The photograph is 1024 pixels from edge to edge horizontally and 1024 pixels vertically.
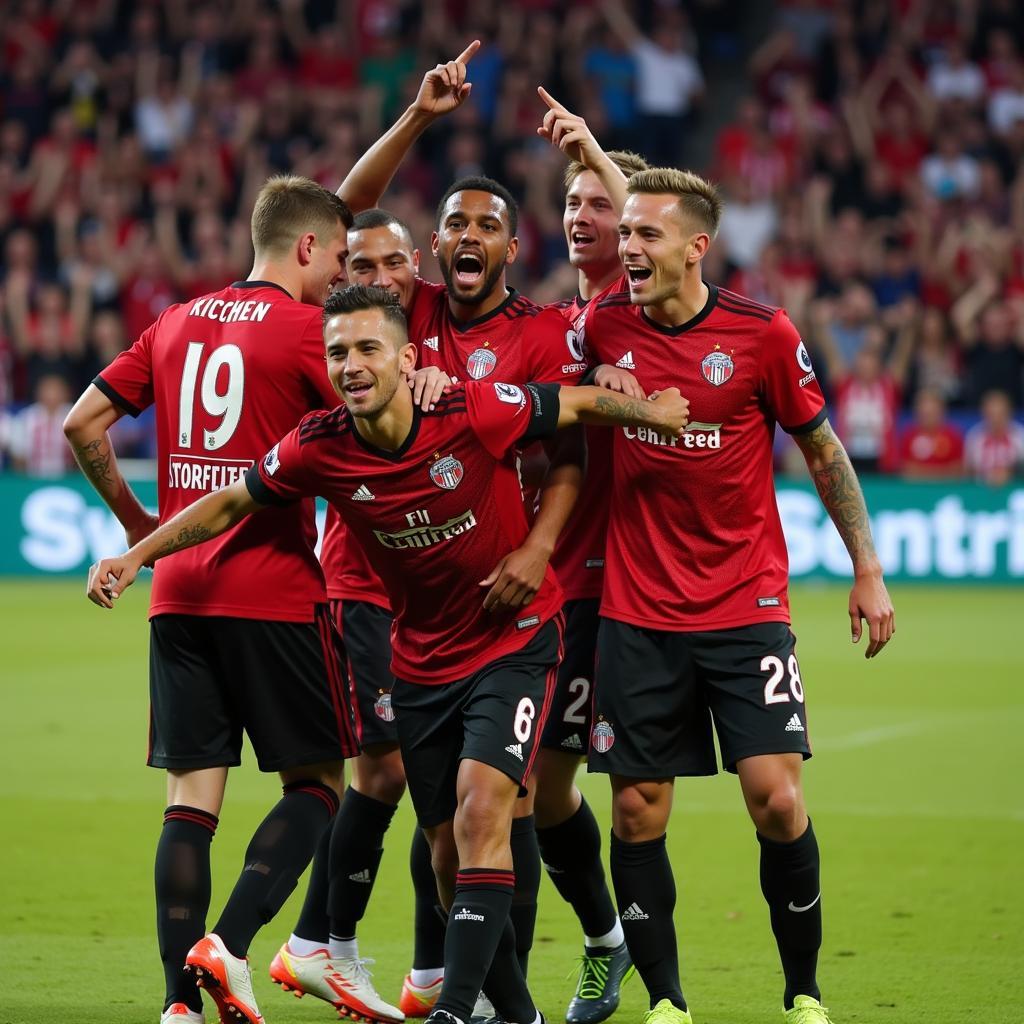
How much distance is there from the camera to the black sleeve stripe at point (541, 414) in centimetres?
526

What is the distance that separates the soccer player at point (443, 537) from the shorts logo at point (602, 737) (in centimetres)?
Result: 31

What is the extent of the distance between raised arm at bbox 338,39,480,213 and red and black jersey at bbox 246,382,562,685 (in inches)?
53.8

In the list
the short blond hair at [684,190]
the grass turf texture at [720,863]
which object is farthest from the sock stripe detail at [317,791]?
the short blond hair at [684,190]

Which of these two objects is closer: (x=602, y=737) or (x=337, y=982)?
(x=602, y=737)

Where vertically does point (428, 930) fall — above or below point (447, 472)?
below

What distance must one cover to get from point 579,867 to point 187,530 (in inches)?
72.8

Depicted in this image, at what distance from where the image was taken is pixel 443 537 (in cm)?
527

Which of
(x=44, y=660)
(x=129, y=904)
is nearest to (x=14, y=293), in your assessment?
(x=44, y=660)

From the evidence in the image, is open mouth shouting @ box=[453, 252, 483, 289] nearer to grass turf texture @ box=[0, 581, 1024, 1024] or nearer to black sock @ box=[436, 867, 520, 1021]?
black sock @ box=[436, 867, 520, 1021]

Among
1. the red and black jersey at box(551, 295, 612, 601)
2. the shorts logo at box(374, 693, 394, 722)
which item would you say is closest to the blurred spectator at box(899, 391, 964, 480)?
the red and black jersey at box(551, 295, 612, 601)

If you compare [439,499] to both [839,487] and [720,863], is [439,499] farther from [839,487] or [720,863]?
[720,863]

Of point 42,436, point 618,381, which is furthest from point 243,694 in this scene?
point 42,436

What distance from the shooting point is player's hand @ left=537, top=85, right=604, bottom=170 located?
6.09 meters

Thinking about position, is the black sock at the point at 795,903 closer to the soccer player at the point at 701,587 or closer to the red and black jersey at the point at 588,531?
the soccer player at the point at 701,587
